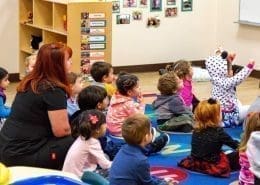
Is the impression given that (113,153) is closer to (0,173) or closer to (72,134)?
(72,134)

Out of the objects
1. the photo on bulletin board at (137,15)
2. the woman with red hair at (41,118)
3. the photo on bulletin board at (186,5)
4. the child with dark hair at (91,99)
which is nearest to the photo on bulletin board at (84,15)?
the photo on bulletin board at (137,15)

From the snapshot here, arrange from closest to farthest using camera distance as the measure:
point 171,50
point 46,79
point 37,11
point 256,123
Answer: point 256,123
point 46,79
point 37,11
point 171,50

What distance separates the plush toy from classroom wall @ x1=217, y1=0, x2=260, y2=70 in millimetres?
2618

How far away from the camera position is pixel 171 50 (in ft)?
26.7

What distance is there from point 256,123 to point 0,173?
1.51 metres

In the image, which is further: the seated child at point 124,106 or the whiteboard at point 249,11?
the whiteboard at point 249,11

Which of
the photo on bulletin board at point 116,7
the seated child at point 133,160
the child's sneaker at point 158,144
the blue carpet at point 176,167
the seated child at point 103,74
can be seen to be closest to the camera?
the seated child at point 133,160

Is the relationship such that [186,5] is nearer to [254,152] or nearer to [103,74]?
[103,74]

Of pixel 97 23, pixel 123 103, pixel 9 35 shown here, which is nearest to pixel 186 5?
pixel 97 23

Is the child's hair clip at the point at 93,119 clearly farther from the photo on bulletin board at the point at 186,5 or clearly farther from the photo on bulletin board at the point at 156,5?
the photo on bulletin board at the point at 186,5

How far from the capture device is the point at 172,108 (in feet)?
16.0

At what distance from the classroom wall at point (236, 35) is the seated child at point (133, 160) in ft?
15.9

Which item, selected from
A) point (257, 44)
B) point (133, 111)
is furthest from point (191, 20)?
point (133, 111)

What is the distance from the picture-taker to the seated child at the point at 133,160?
299 cm
